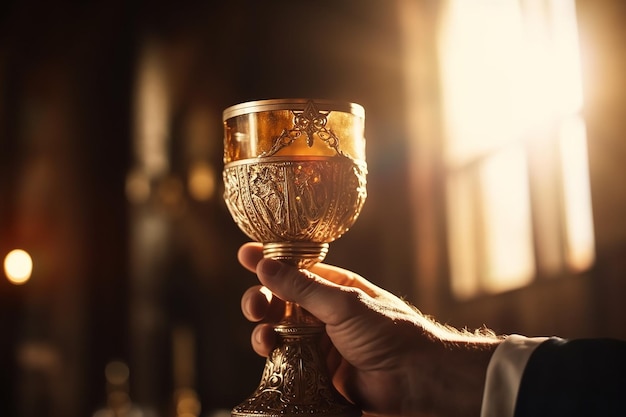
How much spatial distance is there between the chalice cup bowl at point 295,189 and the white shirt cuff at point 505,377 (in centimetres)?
22

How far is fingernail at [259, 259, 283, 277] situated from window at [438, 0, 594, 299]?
6.24ft

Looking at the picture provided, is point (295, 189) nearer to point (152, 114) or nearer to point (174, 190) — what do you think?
point (174, 190)

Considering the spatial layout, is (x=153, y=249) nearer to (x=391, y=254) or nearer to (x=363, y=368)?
(x=391, y=254)

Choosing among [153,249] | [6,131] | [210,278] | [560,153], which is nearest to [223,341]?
[210,278]

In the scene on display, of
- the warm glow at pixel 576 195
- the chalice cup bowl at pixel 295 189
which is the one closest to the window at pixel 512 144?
the warm glow at pixel 576 195

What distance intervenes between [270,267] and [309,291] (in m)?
0.07

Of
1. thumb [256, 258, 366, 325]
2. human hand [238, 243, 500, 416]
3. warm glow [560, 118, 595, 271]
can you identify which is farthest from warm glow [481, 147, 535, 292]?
thumb [256, 258, 366, 325]

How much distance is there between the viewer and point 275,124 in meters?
1.26

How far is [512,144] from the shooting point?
3.78 metres

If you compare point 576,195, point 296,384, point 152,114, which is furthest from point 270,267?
point 152,114

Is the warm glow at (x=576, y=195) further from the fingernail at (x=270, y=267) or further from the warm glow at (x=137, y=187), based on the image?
the warm glow at (x=137, y=187)

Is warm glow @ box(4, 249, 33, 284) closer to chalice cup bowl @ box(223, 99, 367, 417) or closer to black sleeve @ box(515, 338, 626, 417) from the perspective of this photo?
chalice cup bowl @ box(223, 99, 367, 417)

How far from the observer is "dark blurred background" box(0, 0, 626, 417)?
4.77 metres

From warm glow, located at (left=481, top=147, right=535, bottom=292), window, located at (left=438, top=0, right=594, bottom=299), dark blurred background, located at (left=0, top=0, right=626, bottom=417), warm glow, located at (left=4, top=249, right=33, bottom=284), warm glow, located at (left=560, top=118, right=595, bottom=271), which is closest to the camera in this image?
warm glow, located at (left=4, top=249, right=33, bottom=284)
